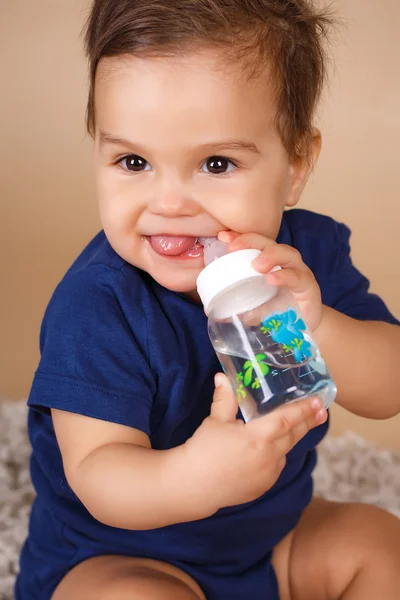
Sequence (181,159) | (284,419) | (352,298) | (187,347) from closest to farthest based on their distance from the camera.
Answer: (284,419) → (181,159) → (187,347) → (352,298)

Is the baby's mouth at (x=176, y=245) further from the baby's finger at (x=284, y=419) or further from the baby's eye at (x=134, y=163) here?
the baby's finger at (x=284, y=419)

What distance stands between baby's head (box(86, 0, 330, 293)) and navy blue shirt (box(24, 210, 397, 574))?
66 mm

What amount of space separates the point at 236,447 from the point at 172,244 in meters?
A: 0.26

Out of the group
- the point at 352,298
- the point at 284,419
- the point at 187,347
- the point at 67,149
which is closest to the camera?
the point at 284,419

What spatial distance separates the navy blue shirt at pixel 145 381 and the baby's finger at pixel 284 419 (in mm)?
182

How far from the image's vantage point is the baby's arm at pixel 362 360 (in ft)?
4.02

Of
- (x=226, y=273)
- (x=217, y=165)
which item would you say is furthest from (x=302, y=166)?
(x=226, y=273)

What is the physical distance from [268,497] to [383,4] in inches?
53.3

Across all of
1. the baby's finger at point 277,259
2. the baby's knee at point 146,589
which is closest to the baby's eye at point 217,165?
the baby's finger at point 277,259

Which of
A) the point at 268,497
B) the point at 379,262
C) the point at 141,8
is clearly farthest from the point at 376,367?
the point at 379,262

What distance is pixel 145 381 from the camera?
115 cm

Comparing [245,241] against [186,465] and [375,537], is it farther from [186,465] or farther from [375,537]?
[375,537]

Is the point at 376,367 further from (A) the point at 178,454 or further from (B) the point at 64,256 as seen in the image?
(B) the point at 64,256

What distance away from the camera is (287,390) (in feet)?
3.20
